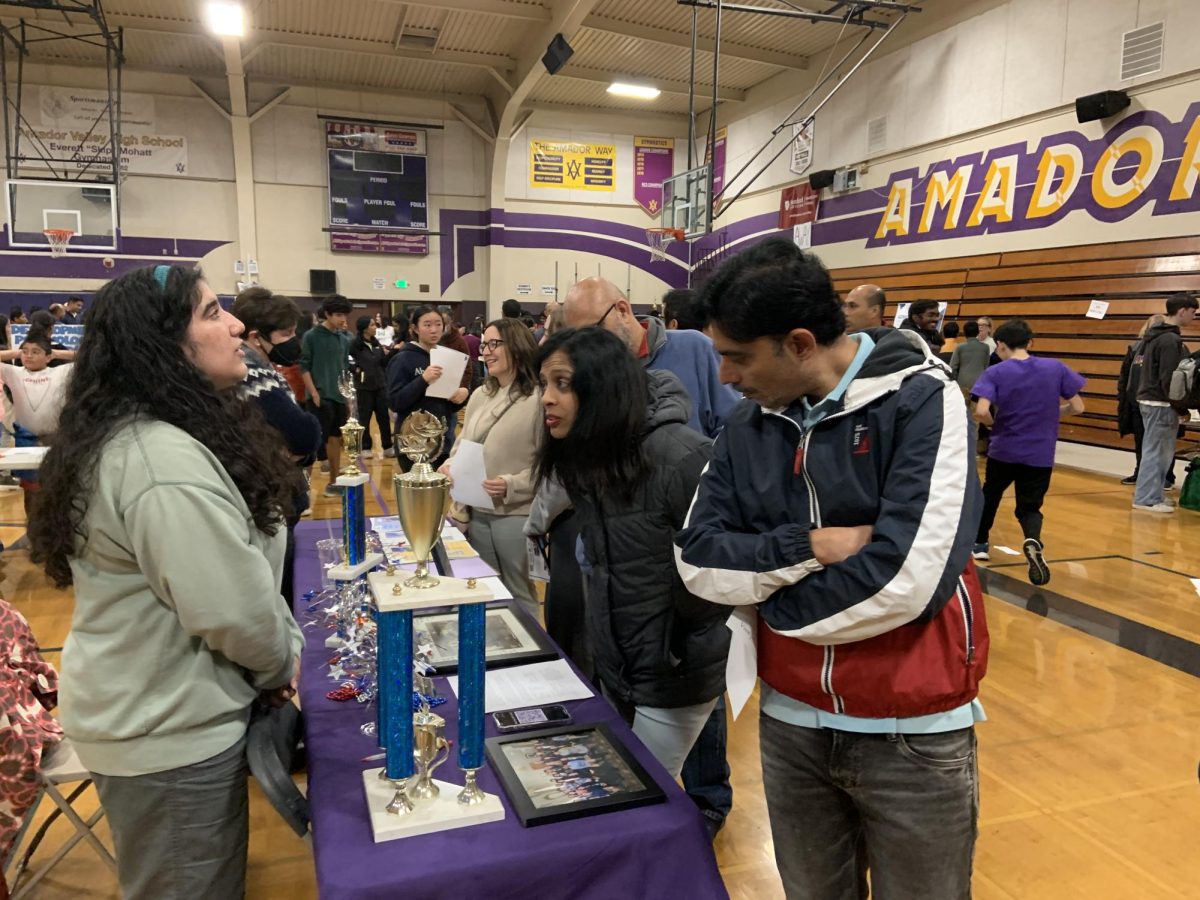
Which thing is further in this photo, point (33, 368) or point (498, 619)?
point (33, 368)

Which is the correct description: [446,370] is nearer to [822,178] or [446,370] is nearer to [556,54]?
[556,54]

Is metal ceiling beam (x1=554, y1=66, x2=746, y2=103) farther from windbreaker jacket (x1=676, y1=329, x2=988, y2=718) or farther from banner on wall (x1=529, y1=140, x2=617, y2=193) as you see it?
windbreaker jacket (x1=676, y1=329, x2=988, y2=718)

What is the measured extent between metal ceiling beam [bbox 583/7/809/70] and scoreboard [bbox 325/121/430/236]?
473 centimetres

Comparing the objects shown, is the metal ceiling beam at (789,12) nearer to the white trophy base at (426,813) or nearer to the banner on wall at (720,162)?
the banner on wall at (720,162)

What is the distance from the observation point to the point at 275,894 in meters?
2.01

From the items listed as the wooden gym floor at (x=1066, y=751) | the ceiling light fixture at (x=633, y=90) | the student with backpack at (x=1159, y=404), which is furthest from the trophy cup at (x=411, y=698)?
the ceiling light fixture at (x=633, y=90)

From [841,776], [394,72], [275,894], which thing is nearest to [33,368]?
[275,894]

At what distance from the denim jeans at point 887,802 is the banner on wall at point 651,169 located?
15.7 metres

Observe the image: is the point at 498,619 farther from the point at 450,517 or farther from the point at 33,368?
the point at 33,368

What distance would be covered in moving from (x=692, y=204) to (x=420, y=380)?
720cm

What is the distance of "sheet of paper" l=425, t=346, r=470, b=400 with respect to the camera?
4.14 m

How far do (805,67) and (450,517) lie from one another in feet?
38.3

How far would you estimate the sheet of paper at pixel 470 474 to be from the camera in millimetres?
2549

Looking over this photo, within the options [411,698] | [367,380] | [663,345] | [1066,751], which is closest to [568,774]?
[411,698]
